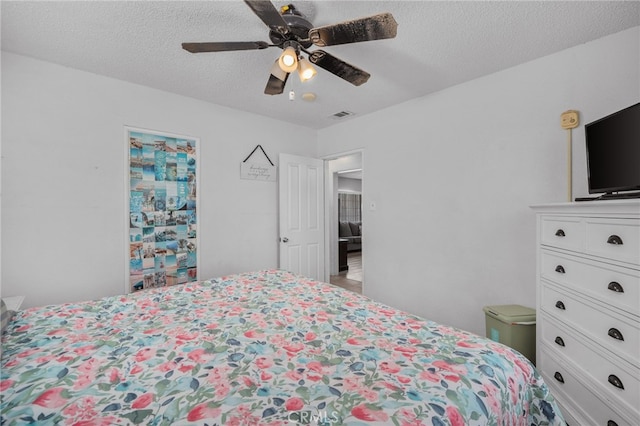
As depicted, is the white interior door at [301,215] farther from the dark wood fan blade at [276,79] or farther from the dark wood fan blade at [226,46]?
the dark wood fan blade at [226,46]

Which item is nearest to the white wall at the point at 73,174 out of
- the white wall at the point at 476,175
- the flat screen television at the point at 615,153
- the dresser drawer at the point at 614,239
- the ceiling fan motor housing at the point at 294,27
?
the ceiling fan motor housing at the point at 294,27

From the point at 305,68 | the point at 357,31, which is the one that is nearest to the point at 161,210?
the point at 305,68

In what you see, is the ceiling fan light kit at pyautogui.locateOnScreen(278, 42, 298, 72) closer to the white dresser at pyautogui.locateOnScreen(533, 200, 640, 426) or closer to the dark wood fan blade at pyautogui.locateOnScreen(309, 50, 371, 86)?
the dark wood fan blade at pyautogui.locateOnScreen(309, 50, 371, 86)

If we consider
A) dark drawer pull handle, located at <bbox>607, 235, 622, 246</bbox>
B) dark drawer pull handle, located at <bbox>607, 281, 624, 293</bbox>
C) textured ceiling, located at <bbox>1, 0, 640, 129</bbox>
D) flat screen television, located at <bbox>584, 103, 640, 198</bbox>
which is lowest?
dark drawer pull handle, located at <bbox>607, 281, 624, 293</bbox>

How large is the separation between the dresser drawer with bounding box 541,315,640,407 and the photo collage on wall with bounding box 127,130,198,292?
3.08m

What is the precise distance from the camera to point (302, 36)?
1627 mm

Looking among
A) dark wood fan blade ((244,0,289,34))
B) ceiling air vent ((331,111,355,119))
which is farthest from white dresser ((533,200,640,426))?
ceiling air vent ((331,111,355,119))

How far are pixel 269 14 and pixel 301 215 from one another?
2.65 metres

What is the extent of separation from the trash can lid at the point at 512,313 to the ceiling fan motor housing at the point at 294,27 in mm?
2341

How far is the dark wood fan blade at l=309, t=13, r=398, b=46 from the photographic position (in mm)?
1308

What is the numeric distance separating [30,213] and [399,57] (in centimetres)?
317

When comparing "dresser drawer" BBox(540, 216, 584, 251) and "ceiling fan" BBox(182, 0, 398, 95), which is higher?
"ceiling fan" BBox(182, 0, 398, 95)

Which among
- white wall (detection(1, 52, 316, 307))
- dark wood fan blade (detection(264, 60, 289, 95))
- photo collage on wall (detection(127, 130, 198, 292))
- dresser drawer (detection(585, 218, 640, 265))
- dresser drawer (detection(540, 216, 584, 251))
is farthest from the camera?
photo collage on wall (detection(127, 130, 198, 292))

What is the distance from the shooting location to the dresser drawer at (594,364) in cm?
121
